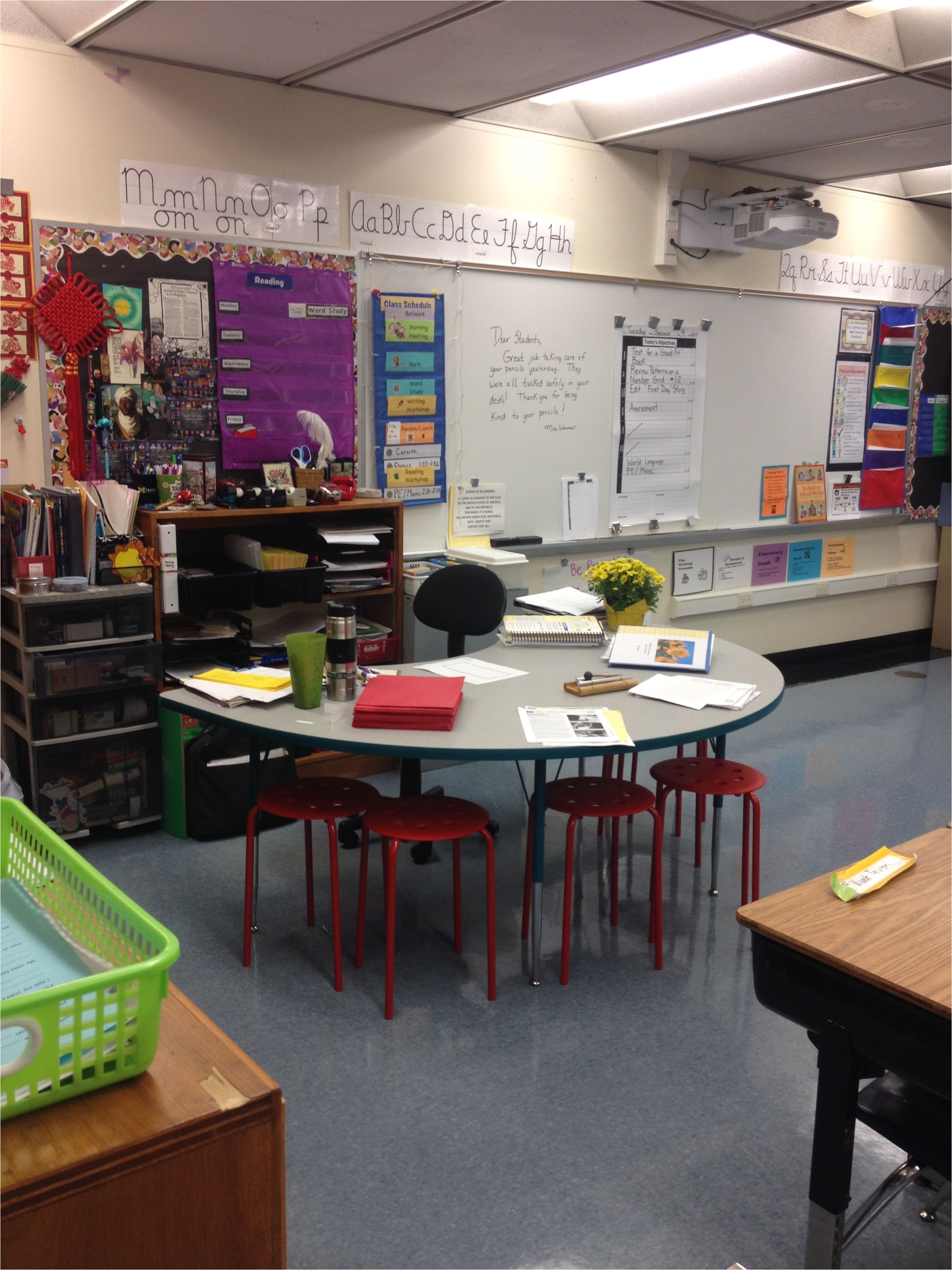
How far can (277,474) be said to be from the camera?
4172mm

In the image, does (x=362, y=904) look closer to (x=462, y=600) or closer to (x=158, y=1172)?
(x=462, y=600)

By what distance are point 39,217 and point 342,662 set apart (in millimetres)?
1933

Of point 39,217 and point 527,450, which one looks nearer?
point 39,217

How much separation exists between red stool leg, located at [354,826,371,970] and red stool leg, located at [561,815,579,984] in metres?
0.56

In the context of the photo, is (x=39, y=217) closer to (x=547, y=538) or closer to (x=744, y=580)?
(x=547, y=538)

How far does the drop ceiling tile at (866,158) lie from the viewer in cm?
473

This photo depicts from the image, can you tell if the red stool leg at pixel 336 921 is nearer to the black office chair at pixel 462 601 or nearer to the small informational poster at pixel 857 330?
the black office chair at pixel 462 601

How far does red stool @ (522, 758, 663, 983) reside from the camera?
296 cm

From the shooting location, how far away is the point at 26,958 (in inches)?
47.9

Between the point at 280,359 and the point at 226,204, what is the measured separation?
579 millimetres

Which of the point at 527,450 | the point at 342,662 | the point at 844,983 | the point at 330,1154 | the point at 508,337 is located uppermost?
the point at 508,337

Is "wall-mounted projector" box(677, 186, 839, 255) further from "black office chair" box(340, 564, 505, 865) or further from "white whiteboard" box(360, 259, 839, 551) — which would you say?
"black office chair" box(340, 564, 505, 865)

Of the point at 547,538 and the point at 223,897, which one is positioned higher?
the point at 547,538

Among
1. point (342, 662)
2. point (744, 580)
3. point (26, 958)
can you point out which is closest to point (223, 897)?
point (342, 662)
